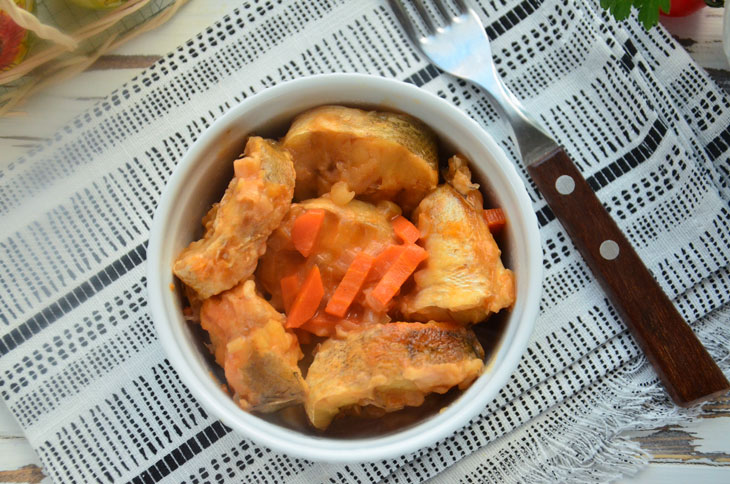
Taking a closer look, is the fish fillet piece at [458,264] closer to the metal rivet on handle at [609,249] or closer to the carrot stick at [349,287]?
the carrot stick at [349,287]

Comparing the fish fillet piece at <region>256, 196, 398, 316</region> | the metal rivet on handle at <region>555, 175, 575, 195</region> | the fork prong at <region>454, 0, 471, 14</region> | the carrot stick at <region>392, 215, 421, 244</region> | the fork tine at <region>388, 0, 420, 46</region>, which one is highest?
the fork tine at <region>388, 0, 420, 46</region>

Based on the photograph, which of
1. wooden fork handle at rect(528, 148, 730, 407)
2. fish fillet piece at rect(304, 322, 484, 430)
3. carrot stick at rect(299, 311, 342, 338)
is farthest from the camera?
wooden fork handle at rect(528, 148, 730, 407)

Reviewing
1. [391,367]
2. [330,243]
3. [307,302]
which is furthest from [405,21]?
[391,367]

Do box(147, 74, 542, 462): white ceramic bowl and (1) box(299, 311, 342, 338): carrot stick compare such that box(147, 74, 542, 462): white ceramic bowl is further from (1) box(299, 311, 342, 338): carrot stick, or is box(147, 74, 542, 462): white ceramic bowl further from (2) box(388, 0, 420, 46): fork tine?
(2) box(388, 0, 420, 46): fork tine

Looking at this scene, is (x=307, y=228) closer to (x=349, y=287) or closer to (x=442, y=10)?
(x=349, y=287)

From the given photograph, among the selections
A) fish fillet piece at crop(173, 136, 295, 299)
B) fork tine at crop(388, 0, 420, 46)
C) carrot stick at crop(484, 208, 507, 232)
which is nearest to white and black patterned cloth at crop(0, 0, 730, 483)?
fork tine at crop(388, 0, 420, 46)

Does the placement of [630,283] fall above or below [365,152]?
below

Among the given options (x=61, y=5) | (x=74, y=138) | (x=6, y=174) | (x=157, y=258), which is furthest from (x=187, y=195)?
(x=61, y=5)
